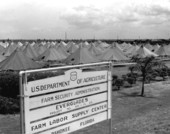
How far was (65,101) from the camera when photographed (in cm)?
469

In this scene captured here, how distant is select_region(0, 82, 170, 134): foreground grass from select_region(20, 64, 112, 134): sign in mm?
2513

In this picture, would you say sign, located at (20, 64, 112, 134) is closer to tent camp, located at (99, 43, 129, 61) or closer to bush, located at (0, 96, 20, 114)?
bush, located at (0, 96, 20, 114)

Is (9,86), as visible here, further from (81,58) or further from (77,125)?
(81,58)

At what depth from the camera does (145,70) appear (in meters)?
18.6

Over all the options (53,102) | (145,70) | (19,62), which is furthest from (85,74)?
(19,62)

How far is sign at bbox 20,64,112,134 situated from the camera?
13.7ft

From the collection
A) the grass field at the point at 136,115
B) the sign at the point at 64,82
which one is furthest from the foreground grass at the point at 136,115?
the sign at the point at 64,82

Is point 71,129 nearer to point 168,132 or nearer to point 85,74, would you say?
point 85,74

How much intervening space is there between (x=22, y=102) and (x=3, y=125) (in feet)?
23.8

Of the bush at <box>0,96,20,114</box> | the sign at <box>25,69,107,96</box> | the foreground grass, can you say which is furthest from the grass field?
the sign at <box>25,69,107,96</box>

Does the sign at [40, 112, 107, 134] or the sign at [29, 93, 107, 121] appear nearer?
the sign at [29, 93, 107, 121]

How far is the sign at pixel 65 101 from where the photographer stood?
418 centimetres

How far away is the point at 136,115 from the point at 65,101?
7.89 m

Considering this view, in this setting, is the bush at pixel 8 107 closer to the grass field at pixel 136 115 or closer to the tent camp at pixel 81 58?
the grass field at pixel 136 115
